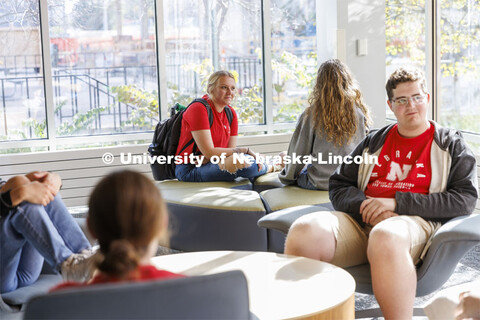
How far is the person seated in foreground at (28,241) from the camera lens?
98.3 inches

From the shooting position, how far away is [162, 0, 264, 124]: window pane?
6.50 metres

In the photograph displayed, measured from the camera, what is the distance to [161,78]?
6.45 metres

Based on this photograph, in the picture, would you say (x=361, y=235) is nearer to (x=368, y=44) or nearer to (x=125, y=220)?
(x=125, y=220)

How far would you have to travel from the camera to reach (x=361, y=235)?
9.86 ft

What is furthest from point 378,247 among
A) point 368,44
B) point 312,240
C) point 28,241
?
point 368,44

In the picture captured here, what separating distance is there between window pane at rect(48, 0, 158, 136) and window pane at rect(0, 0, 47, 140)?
0.15 meters

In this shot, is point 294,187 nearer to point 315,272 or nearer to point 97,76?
point 315,272

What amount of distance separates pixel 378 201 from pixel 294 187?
121cm

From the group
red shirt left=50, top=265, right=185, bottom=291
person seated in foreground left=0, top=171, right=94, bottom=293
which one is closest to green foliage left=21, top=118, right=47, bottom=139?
person seated in foreground left=0, top=171, right=94, bottom=293

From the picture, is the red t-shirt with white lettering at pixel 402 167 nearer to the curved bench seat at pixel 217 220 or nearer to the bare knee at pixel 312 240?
the bare knee at pixel 312 240

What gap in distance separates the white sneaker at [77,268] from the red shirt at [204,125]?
6.94 feet

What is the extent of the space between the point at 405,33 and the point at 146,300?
211 inches

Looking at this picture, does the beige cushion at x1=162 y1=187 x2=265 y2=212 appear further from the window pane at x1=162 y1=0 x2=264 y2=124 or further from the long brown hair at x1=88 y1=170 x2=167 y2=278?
the long brown hair at x1=88 y1=170 x2=167 y2=278

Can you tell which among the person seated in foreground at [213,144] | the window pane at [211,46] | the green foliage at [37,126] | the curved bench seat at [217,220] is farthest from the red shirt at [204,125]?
the green foliage at [37,126]
